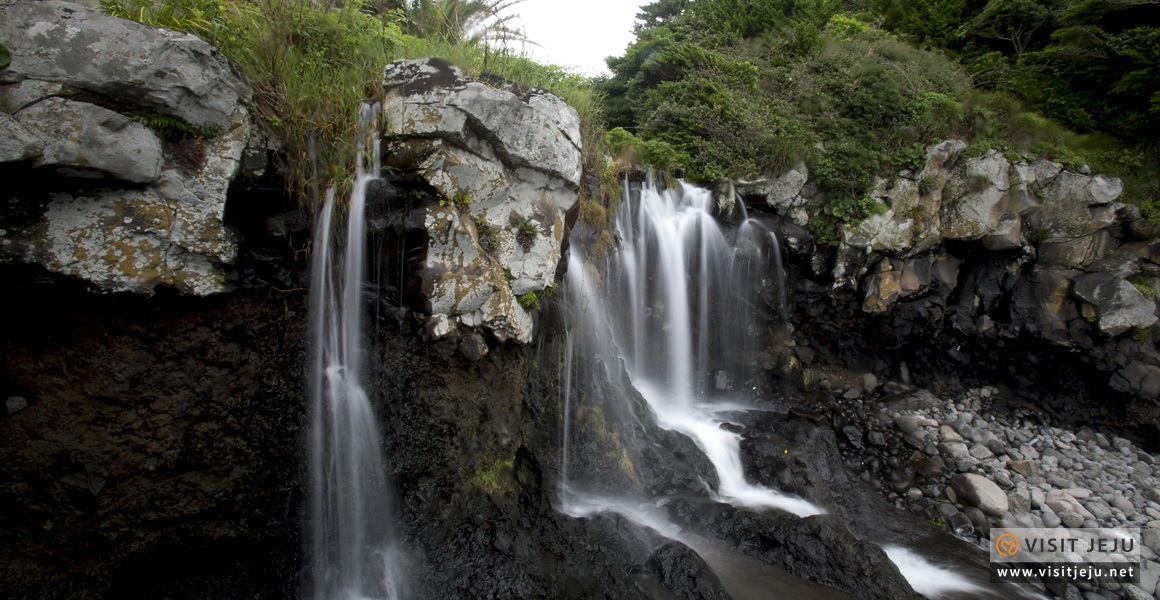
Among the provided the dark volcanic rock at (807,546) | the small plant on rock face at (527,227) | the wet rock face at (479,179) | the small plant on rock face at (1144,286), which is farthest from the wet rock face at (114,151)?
the small plant on rock face at (1144,286)

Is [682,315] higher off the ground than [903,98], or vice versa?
[903,98]

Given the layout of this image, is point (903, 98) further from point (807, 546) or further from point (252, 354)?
point (252, 354)

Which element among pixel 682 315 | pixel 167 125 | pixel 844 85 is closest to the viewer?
pixel 167 125

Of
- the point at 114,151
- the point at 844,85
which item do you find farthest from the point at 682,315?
the point at 114,151

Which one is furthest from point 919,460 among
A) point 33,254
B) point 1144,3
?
point 33,254

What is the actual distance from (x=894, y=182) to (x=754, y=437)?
4631mm

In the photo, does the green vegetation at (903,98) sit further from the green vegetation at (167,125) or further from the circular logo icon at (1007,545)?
the green vegetation at (167,125)

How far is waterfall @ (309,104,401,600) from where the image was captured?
394cm

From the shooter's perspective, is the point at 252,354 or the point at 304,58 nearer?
the point at 252,354

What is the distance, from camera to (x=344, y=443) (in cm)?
400

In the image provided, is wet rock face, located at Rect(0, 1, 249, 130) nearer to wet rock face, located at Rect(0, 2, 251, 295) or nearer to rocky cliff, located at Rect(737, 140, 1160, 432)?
wet rock face, located at Rect(0, 2, 251, 295)

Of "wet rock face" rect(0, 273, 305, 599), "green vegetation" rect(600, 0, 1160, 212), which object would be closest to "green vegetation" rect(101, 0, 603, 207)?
"wet rock face" rect(0, 273, 305, 599)

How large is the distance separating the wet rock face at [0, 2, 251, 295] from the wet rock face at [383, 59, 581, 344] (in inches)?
49.6

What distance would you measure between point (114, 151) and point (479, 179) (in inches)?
92.6
